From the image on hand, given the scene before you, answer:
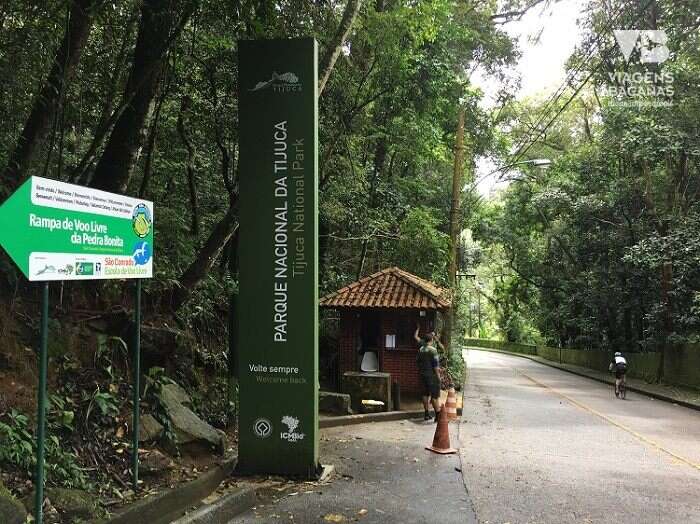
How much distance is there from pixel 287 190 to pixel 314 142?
0.63 metres

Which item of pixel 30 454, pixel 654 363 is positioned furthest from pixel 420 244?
pixel 654 363

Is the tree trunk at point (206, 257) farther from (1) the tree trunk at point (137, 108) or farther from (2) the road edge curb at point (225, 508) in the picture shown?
(2) the road edge curb at point (225, 508)

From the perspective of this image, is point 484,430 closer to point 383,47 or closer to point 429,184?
point 383,47

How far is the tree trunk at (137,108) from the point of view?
6.86m

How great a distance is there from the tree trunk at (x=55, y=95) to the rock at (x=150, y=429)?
9.79 feet

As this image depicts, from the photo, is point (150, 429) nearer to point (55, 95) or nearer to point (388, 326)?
point (55, 95)

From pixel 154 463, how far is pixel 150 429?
57 cm

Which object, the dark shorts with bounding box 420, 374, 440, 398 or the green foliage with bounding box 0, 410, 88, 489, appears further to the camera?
the dark shorts with bounding box 420, 374, 440, 398

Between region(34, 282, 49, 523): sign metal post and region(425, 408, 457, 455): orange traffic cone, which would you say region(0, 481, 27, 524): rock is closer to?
region(34, 282, 49, 523): sign metal post

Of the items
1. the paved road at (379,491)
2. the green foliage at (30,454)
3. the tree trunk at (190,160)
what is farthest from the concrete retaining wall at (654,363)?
the green foliage at (30,454)

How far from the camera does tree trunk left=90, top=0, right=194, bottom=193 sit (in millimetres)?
6863

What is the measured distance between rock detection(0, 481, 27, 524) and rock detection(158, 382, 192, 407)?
2465 millimetres

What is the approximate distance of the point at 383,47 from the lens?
11500 millimetres

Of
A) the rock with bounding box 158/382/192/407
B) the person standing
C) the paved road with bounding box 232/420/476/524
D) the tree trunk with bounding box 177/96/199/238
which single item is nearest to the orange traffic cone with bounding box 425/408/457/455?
the paved road with bounding box 232/420/476/524
